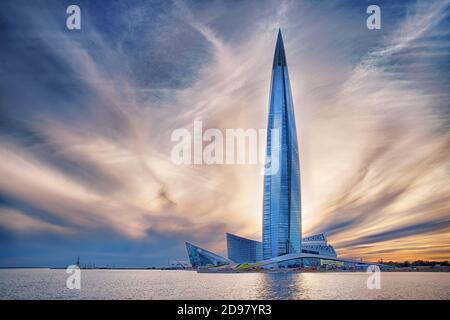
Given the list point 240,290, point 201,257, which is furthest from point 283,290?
point 201,257

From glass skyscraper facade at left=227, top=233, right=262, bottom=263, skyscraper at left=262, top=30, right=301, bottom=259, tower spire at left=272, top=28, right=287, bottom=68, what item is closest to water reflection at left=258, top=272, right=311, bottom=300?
skyscraper at left=262, top=30, right=301, bottom=259

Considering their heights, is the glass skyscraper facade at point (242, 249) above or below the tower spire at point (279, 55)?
below

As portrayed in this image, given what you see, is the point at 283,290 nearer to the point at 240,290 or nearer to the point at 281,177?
the point at 240,290

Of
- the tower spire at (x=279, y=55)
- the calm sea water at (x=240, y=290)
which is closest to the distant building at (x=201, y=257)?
the tower spire at (x=279, y=55)

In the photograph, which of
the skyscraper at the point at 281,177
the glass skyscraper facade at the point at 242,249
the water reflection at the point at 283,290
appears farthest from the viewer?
the glass skyscraper facade at the point at 242,249

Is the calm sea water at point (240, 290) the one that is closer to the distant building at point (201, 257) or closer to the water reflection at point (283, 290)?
the water reflection at point (283, 290)

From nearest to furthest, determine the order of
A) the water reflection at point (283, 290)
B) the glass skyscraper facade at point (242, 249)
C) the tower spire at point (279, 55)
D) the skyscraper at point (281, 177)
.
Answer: the water reflection at point (283, 290), the skyscraper at point (281, 177), the tower spire at point (279, 55), the glass skyscraper facade at point (242, 249)

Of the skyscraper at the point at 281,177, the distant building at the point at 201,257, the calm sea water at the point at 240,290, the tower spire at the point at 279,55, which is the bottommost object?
the distant building at the point at 201,257
